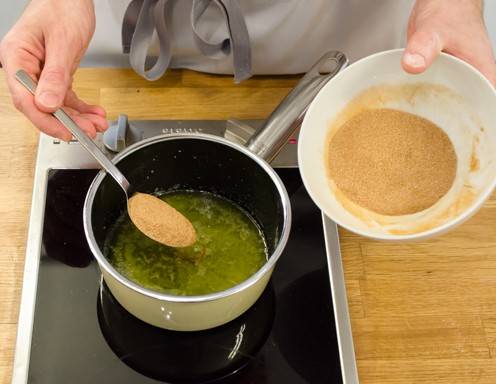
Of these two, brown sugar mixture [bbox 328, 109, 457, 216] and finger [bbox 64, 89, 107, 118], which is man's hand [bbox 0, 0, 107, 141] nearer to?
finger [bbox 64, 89, 107, 118]

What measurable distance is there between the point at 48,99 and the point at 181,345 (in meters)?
0.32

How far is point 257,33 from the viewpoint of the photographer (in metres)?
0.89

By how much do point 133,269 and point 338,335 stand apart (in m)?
0.26

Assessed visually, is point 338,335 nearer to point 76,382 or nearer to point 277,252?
point 277,252

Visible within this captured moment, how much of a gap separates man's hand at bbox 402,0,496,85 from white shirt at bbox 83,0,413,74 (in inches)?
6.6

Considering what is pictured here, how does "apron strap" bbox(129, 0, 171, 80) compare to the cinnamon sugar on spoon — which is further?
"apron strap" bbox(129, 0, 171, 80)

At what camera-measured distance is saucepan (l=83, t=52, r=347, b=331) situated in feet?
1.94

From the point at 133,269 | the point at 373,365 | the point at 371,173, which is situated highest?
the point at 371,173

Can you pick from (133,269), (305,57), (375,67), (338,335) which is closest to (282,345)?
(338,335)

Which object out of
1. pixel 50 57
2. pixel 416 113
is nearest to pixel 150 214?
pixel 50 57

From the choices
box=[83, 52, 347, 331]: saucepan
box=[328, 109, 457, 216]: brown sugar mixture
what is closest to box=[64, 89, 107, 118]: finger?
box=[83, 52, 347, 331]: saucepan

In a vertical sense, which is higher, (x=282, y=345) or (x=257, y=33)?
(x=257, y=33)

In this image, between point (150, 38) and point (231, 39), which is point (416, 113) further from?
point (150, 38)

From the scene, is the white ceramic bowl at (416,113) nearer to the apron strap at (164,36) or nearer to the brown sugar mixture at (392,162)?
the brown sugar mixture at (392,162)
